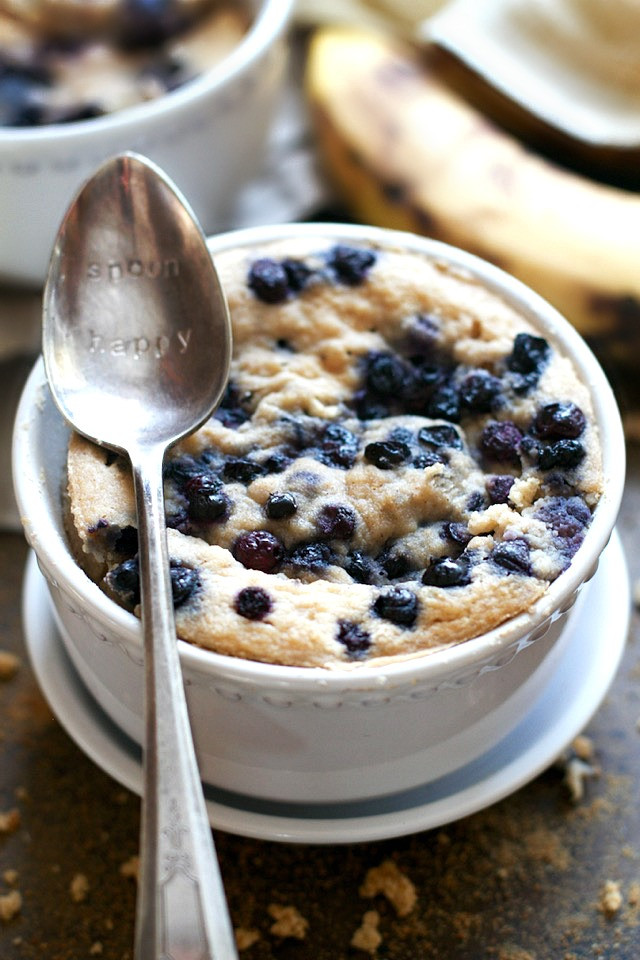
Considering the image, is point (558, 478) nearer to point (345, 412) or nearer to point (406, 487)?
point (406, 487)

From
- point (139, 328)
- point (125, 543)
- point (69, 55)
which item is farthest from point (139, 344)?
point (69, 55)

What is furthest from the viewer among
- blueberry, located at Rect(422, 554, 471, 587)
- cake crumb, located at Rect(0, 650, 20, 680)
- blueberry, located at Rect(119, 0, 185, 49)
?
blueberry, located at Rect(119, 0, 185, 49)

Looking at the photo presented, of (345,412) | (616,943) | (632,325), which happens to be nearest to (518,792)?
(616,943)

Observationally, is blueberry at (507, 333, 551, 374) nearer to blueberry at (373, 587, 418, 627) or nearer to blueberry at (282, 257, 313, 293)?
blueberry at (282, 257, 313, 293)

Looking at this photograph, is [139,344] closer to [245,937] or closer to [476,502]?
[476,502]

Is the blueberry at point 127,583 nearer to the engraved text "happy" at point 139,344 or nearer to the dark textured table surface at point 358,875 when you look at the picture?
the engraved text "happy" at point 139,344

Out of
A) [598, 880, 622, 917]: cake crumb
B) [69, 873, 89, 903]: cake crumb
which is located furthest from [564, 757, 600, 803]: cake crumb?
[69, 873, 89, 903]: cake crumb
